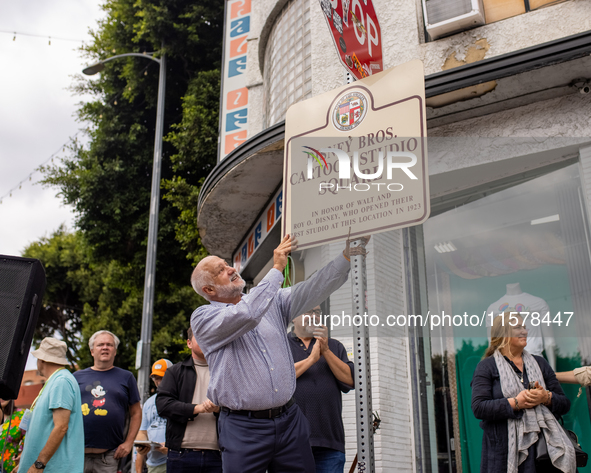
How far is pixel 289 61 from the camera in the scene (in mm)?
8016

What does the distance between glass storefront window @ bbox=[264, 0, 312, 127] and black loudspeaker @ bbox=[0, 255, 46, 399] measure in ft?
14.6

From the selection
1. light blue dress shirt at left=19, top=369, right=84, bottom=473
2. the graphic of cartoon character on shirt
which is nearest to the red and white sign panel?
light blue dress shirt at left=19, top=369, right=84, bottom=473

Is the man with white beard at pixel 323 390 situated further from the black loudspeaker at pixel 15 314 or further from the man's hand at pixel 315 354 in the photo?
the black loudspeaker at pixel 15 314

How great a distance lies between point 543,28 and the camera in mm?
5305

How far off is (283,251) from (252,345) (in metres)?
0.59

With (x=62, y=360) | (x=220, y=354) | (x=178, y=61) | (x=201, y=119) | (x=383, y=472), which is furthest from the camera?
(x=178, y=61)

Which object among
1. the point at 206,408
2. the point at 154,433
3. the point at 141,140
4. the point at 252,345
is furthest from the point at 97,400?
the point at 141,140

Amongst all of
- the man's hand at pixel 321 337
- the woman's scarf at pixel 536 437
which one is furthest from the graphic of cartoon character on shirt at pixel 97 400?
the woman's scarf at pixel 536 437

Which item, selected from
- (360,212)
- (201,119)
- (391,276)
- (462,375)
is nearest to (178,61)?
(201,119)

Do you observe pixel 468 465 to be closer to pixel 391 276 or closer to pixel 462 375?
pixel 462 375

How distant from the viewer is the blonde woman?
145 inches

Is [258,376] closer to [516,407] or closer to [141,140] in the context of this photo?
[516,407]

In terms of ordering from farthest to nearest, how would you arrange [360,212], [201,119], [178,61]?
1. [178,61]
2. [201,119]
3. [360,212]

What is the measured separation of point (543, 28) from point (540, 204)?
1.64 m
